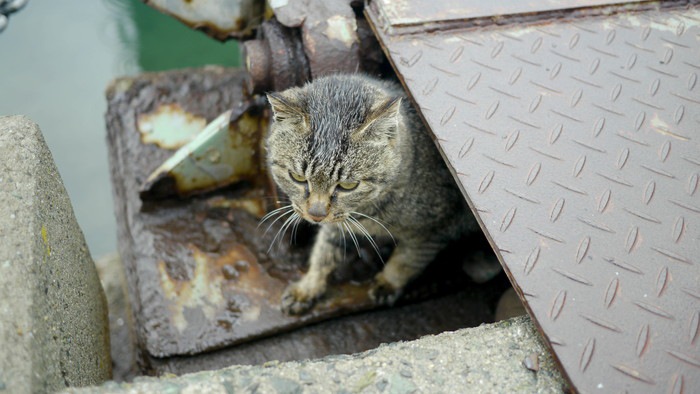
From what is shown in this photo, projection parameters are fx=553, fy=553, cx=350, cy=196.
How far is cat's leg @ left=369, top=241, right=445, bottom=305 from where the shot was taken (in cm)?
274

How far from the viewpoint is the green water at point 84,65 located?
4.24m

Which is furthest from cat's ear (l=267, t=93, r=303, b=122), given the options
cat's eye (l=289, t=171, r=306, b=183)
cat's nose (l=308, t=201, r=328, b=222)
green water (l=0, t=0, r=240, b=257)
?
green water (l=0, t=0, r=240, b=257)

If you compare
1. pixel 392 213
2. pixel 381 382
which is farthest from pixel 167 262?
pixel 381 382

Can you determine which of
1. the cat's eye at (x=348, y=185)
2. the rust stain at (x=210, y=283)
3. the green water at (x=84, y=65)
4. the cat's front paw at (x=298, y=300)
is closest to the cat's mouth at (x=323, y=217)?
the cat's eye at (x=348, y=185)

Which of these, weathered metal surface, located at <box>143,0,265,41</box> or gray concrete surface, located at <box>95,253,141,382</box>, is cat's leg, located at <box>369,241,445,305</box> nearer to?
gray concrete surface, located at <box>95,253,141,382</box>

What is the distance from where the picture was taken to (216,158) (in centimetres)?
286

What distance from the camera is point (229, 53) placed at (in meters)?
5.13

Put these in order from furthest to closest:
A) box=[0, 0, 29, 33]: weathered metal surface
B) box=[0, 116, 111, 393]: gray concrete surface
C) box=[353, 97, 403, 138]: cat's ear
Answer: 1. box=[0, 0, 29, 33]: weathered metal surface
2. box=[353, 97, 403, 138]: cat's ear
3. box=[0, 116, 111, 393]: gray concrete surface

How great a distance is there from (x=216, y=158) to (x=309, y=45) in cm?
80

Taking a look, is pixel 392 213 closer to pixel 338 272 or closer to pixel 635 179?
pixel 338 272

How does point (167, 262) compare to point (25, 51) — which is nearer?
point (167, 262)

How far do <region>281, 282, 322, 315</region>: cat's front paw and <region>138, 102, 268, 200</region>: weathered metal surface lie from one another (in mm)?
534

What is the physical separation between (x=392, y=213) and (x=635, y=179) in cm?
101

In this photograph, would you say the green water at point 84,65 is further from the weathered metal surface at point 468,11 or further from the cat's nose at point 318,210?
the weathered metal surface at point 468,11
